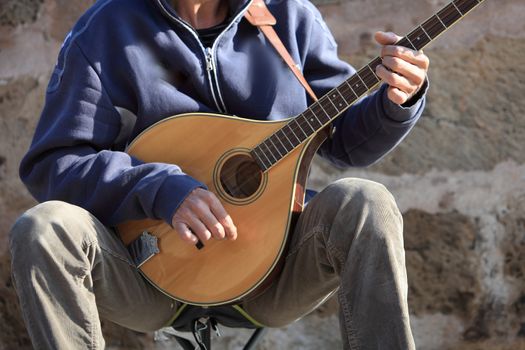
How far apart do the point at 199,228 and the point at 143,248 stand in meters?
0.21

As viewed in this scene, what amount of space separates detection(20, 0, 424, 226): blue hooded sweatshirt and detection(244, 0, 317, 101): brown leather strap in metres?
0.03

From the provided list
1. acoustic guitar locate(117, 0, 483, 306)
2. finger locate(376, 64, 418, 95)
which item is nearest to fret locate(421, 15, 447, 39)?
acoustic guitar locate(117, 0, 483, 306)

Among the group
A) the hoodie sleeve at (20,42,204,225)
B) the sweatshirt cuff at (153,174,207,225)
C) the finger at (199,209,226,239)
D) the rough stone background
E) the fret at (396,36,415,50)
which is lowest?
the rough stone background

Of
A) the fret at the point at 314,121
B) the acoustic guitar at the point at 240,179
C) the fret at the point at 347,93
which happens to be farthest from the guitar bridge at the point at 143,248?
the fret at the point at 347,93

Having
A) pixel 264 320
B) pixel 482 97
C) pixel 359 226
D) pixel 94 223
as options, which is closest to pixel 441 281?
pixel 482 97

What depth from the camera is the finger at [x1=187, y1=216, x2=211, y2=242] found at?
7.45ft

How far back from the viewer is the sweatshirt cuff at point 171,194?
2.29 meters

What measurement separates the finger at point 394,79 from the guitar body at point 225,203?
0.78 ft

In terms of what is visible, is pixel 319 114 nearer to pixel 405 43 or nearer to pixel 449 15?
pixel 405 43

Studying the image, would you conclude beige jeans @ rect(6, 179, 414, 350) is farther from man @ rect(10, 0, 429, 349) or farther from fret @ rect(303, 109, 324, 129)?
fret @ rect(303, 109, 324, 129)

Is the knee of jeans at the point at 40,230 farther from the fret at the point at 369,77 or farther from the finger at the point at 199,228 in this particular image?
the fret at the point at 369,77

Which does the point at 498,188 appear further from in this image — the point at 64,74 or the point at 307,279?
the point at 64,74

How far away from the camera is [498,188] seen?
3.05m

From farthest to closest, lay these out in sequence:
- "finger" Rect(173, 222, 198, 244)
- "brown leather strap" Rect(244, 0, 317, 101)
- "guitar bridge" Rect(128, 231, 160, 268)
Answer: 1. "brown leather strap" Rect(244, 0, 317, 101)
2. "guitar bridge" Rect(128, 231, 160, 268)
3. "finger" Rect(173, 222, 198, 244)
